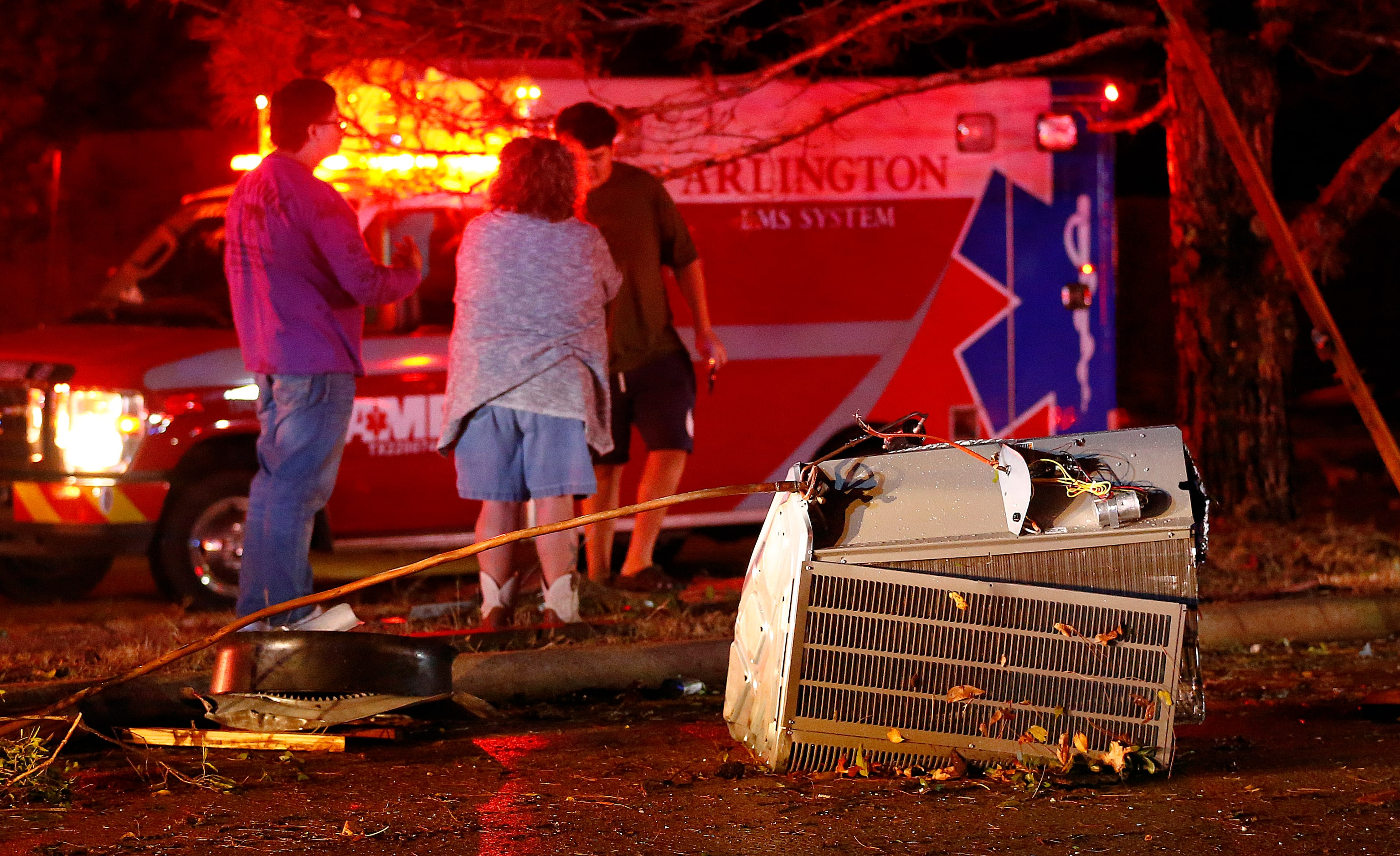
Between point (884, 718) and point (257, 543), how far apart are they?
2.56m

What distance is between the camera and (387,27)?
700 cm

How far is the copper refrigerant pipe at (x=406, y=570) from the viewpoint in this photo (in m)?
3.99

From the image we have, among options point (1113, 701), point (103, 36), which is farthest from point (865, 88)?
point (103, 36)

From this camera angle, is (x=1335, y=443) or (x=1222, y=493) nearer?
(x=1222, y=493)

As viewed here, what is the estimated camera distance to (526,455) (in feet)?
18.7

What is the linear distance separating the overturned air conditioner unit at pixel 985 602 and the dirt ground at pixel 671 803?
17 cm

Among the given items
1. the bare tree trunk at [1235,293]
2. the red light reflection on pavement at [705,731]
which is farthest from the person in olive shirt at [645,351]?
the bare tree trunk at [1235,293]

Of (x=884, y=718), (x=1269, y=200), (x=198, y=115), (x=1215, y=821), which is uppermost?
(x=198, y=115)

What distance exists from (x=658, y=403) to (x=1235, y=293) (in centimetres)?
339

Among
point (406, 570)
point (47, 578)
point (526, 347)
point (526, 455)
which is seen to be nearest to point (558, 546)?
point (526, 455)

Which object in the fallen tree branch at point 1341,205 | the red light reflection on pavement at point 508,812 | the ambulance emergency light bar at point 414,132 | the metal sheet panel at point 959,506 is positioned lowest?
the red light reflection on pavement at point 508,812

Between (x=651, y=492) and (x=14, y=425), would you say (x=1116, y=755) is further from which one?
(x=14, y=425)

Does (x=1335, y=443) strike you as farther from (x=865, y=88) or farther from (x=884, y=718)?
(x=884, y=718)

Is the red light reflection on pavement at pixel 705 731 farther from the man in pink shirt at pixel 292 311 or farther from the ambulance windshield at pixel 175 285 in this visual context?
the ambulance windshield at pixel 175 285
